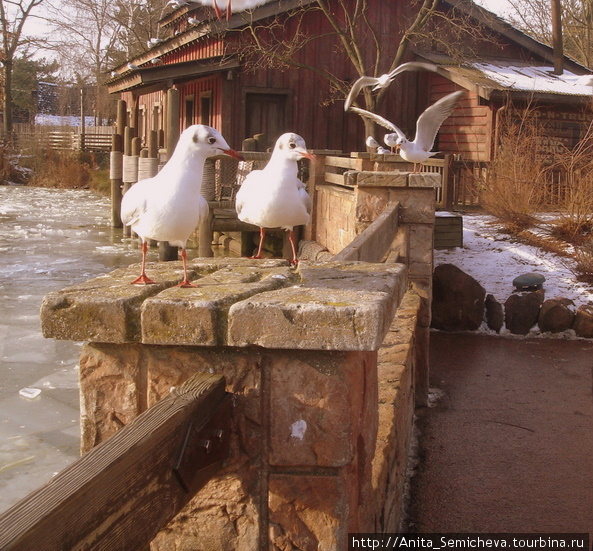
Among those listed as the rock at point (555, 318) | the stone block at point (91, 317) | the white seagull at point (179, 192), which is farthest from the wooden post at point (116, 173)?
the stone block at point (91, 317)

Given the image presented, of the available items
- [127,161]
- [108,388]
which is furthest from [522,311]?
[127,161]

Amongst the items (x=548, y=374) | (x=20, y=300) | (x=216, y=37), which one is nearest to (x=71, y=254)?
(x=20, y=300)

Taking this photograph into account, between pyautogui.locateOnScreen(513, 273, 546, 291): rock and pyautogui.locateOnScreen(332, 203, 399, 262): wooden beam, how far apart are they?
4583 mm

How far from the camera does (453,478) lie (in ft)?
15.2

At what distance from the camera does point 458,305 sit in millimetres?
9219

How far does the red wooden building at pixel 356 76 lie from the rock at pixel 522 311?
10.1 metres

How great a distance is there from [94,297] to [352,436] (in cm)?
77

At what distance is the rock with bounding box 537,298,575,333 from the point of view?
9.03m

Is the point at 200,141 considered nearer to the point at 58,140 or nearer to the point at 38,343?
the point at 38,343

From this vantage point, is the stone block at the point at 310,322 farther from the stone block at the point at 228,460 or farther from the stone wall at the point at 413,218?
the stone wall at the point at 413,218

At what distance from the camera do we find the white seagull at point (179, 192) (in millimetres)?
3182

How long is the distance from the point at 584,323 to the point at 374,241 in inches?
211

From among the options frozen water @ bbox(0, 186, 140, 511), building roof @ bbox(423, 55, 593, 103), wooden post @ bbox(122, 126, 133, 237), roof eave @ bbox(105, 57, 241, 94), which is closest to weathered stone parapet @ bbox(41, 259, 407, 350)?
frozen water @ bbox(0, 186, 140, 511)

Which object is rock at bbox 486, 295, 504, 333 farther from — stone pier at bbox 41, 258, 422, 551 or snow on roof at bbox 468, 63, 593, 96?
snow on roof at bbox 468, 63, 593, 96
